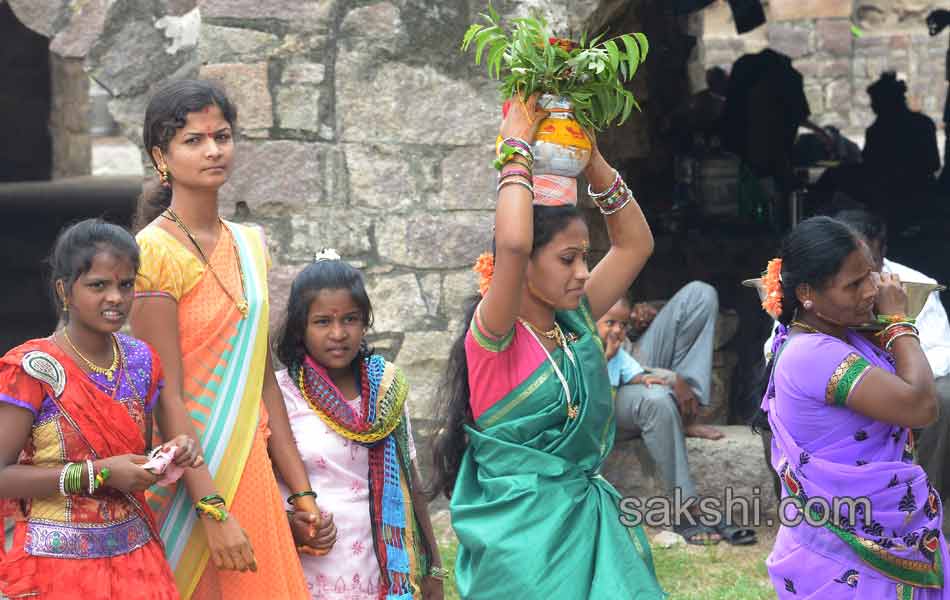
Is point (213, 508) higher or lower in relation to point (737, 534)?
higher

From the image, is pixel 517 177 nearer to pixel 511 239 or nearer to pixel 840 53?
pixel 511 239

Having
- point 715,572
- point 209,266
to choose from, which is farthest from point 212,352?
point 715,572

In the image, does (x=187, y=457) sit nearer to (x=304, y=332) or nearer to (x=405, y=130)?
(x=304, y=332)

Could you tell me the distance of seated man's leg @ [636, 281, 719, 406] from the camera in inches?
237

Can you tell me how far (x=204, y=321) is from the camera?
3.33m

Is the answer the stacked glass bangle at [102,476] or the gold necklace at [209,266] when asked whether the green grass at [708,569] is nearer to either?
the gold necklace at [209,266]

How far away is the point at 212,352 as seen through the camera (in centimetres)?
335

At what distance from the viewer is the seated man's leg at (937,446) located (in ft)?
17.0

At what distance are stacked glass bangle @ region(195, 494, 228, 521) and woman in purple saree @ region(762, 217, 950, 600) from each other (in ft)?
4.52

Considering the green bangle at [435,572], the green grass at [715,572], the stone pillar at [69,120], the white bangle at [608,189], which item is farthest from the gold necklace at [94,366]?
the stone pillar at [69,120]

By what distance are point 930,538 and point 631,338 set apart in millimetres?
3008

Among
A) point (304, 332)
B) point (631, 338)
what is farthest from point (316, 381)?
point (631, 338)

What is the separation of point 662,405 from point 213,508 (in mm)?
2761

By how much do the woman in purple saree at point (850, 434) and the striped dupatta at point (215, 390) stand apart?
1.31 meters
